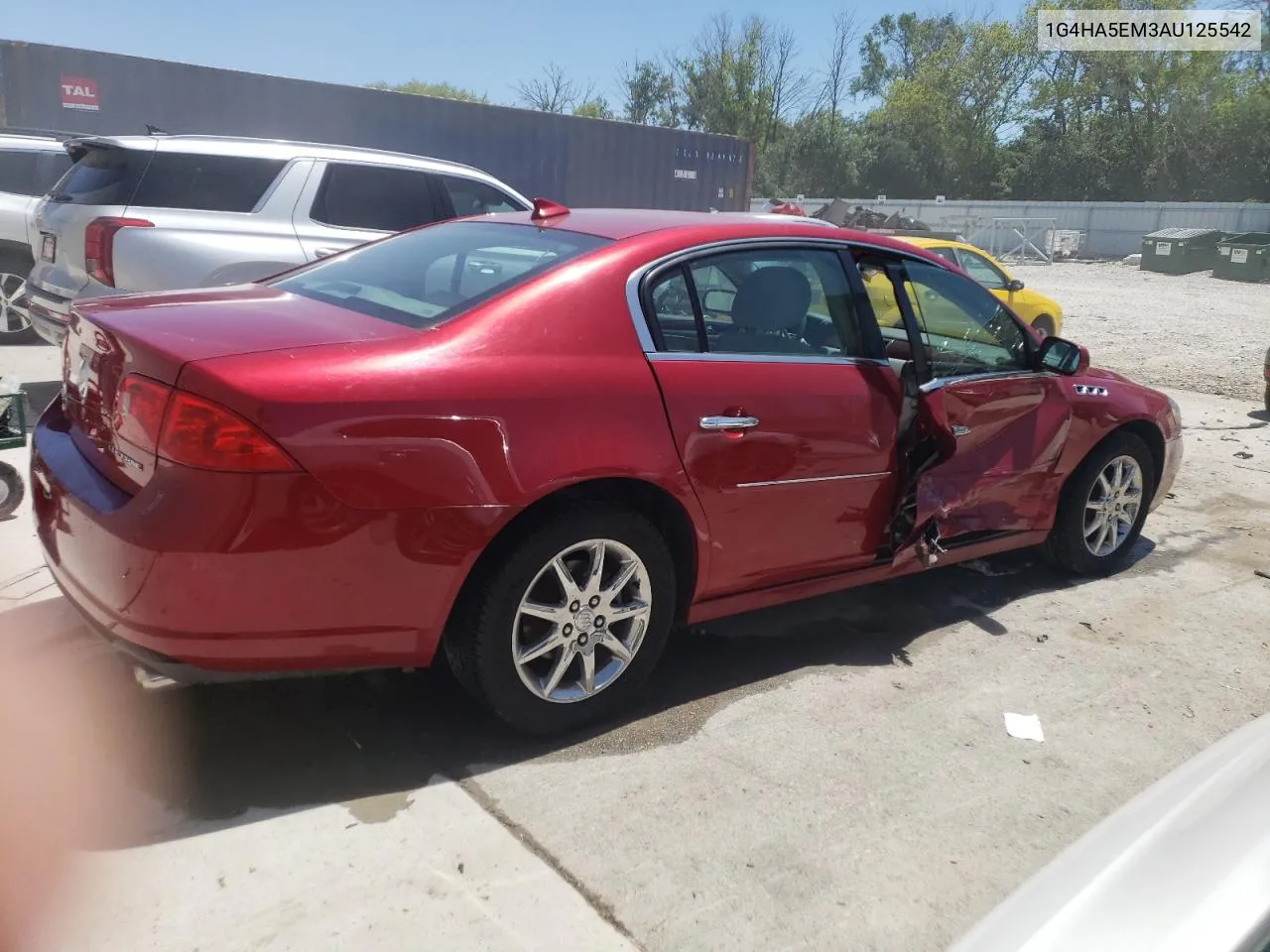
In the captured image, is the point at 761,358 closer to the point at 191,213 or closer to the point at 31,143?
the point at 191,213

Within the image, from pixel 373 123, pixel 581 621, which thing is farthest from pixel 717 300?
pixel 373 123

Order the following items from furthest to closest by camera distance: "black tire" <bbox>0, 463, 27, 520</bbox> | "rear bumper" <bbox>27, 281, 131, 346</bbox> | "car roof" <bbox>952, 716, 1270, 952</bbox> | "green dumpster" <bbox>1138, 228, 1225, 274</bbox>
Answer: "green dumpster" <bbox>1138, 228, 1225, 274</bbox>
"rear bumper" <bbox>27, 281, 131, 346</bbox>
"black tire" <bbox>0, 463, 27, 520</bbox>
"car roof" <bbox>952, 716, 1270, 952</bbox>

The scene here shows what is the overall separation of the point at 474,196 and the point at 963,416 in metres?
5.15

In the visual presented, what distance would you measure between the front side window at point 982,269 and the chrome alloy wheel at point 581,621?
9871mm

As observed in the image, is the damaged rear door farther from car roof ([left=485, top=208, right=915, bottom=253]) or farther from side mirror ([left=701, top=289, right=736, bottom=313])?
side mirror ([left=701, top=289, right=736, bottom=313])

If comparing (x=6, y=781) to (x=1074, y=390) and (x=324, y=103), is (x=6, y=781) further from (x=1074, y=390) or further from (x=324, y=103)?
(x=324, y=103)

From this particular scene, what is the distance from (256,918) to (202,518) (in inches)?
36.8

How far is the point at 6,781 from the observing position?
2855 millimetres

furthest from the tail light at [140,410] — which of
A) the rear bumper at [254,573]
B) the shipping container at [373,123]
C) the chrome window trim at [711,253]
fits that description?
the shipping container at [373,123]

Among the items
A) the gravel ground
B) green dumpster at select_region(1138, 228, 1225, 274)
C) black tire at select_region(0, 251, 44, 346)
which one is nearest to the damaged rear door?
the gravel ground

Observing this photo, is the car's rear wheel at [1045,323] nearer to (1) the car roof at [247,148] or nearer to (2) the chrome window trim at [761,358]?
(1) the car roof at [247,148]

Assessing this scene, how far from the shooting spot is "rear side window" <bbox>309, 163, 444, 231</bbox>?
7.36m

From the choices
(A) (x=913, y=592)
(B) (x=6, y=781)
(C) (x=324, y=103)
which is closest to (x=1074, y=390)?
(A) (x=913, y=592)

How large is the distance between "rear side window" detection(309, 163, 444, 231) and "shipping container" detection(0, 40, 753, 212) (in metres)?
7.44
